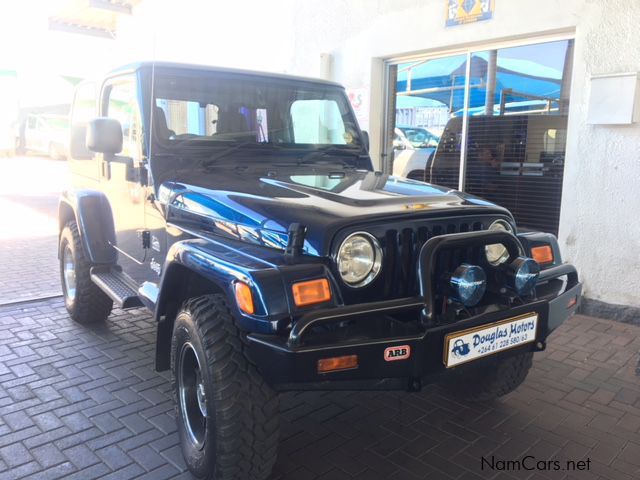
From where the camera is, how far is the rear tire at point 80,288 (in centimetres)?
426

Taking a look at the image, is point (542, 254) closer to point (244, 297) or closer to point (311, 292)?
point (311, 292)

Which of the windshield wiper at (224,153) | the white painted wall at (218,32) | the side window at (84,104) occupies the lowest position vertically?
the windshield wiper at (224,153)

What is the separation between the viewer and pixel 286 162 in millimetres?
3473

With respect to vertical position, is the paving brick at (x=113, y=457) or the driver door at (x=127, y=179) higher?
the driver door at (x=127, y=179)

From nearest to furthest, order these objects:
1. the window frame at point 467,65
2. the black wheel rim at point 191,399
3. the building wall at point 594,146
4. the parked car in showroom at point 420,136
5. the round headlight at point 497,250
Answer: the black wheel rim at point 191,399 → the round headlight at point 497,250 → the building wall at point 594,146 → the window frame at point 467,65 → the parked car in showroom at point 420,136

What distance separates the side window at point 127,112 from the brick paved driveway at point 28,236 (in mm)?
2450

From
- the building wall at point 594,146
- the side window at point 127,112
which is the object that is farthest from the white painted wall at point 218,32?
the side window at point 127,112

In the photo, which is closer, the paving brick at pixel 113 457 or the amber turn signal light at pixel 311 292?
the amber turn signal light at pixel 311 292

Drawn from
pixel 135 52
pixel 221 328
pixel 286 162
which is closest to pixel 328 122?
pixel 286 162

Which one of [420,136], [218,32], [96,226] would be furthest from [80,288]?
[218,32]

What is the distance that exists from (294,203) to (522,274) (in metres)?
1.05

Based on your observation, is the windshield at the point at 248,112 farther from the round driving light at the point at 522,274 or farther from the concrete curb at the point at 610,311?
the concrete curb at the point at 610,311

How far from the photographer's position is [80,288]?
14.1 feet

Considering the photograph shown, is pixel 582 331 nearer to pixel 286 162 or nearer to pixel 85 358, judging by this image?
pixel 286 162
